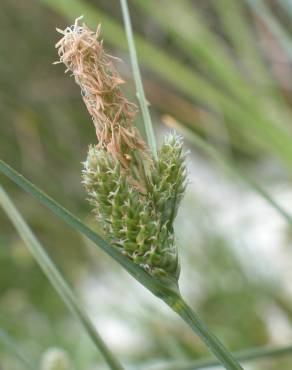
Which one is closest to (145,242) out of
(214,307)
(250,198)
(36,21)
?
(214,307)

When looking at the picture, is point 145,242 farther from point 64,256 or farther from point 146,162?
point 64,256

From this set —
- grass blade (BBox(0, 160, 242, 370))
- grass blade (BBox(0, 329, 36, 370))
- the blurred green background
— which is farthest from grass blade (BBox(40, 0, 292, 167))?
grass blade (BBox(0, 160, 242, 370))

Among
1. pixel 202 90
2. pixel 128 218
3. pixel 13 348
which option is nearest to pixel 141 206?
pixel 128 218

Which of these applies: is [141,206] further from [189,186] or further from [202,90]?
[189,186]

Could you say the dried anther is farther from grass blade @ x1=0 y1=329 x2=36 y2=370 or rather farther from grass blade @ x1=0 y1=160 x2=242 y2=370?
grass blade @ x1=0 y1=329 x2=36 y2=370

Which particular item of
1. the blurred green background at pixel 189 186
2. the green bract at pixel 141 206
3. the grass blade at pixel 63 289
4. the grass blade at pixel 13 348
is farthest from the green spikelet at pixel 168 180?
the blurred green background at pixel 189 186

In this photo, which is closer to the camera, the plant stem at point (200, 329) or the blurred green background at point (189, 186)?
the plant stem at point (200, 329)

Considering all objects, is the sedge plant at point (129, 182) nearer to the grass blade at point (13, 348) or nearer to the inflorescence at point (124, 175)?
the inflorescence at point (124, 175)
